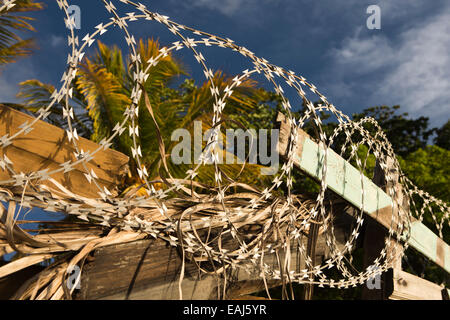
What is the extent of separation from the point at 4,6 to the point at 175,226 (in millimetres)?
1272

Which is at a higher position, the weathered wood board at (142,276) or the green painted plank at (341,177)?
the green painted plank at (341,177)

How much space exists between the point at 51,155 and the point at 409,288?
323 centimetres

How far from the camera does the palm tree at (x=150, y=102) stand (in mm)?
8461

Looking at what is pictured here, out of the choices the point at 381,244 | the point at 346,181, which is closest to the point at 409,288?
the point at 381,244

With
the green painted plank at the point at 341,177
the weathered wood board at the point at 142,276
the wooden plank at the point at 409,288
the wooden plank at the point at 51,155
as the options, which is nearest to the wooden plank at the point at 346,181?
the green painted plank at the point at 341,177

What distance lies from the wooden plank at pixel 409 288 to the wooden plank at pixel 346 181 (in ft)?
0.99

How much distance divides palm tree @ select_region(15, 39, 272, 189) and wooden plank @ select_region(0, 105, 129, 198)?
6325 mm

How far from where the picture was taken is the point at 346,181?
2568 millimetres

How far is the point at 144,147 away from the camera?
916cm

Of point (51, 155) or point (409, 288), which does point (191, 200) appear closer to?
point (51, 155)

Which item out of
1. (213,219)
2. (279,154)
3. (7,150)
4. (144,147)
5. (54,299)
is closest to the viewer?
(54,299)

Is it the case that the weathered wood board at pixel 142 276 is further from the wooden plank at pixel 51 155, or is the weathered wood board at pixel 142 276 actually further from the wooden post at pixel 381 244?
the wooden post at pixel 381 244
